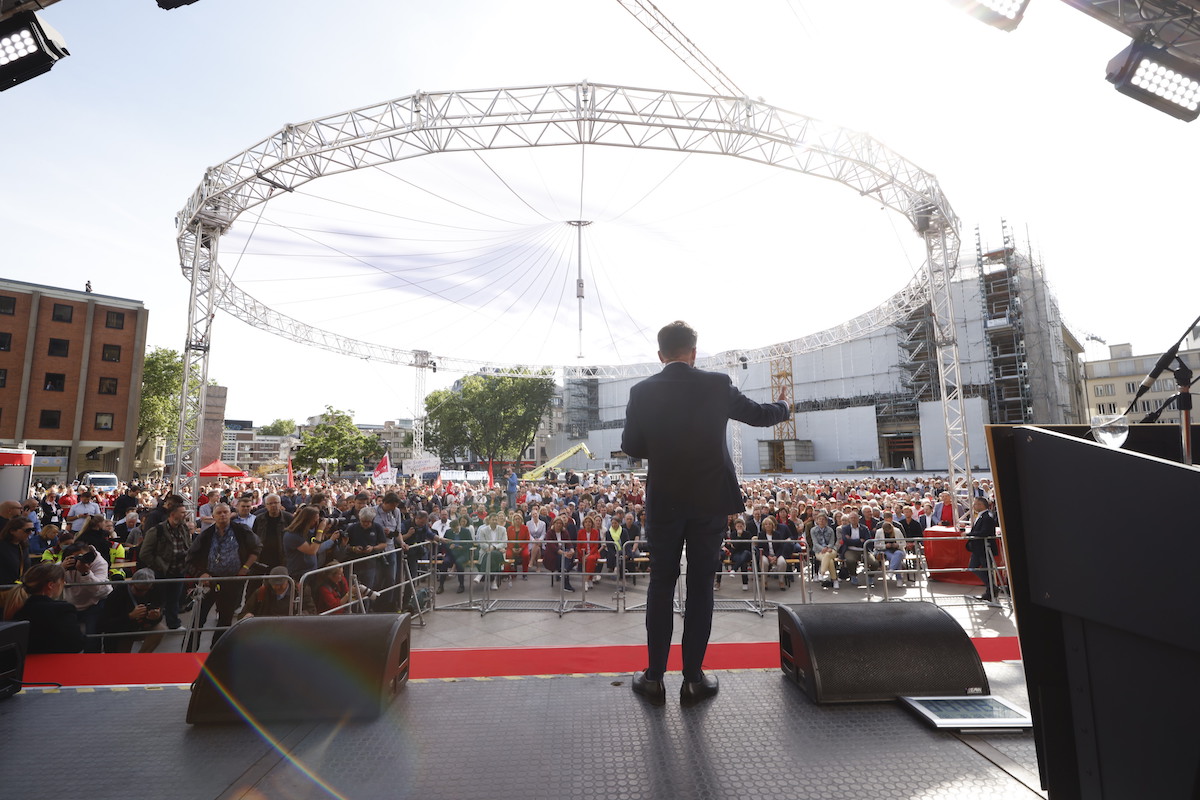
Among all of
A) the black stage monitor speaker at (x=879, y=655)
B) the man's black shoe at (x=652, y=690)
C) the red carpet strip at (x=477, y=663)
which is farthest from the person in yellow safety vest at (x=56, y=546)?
the black stage monitor speaker at (x=879, y=655)

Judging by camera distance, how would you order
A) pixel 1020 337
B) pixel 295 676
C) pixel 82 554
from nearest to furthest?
pixel 295 676, pixel 82 554, pixel 1020 337

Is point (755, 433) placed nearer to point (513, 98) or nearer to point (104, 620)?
point (513, 98)

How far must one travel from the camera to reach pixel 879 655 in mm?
2547

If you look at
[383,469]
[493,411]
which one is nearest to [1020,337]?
[383,469]

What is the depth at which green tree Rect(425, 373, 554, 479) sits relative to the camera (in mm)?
58500

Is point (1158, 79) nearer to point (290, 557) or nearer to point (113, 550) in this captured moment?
point (290, 557)

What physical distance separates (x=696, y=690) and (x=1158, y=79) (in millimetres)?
7547

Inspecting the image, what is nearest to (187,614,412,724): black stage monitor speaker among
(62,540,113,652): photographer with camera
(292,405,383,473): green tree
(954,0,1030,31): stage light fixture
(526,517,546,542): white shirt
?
(62,540,113,652): photographer with camera

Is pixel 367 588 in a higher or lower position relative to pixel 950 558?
higher

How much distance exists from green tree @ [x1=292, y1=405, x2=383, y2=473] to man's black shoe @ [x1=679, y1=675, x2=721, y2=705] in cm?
Result: 5924

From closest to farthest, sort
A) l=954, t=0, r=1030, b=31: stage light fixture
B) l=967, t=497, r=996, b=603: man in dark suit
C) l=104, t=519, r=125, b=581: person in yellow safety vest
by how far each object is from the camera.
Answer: l=954, t=0, r=1030, b=31: stage light fixture, l=104, t=519, r=125, b=581: person in yellow safety vest, l=967, t=497, r=996, b=603: man in dark suit

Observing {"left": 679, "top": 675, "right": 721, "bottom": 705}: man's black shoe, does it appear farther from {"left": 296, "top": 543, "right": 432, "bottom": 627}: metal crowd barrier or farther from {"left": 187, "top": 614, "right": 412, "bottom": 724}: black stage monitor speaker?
{"left": 296, "top": 543, "right": 432, "bottom": 627}: metal crowd barrier

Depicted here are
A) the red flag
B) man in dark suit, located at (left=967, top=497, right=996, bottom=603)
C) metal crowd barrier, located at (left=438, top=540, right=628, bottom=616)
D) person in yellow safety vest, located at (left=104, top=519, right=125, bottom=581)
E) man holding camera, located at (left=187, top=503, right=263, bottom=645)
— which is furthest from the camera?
the red flag

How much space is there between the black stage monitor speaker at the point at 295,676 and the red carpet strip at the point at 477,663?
0.77 meters
